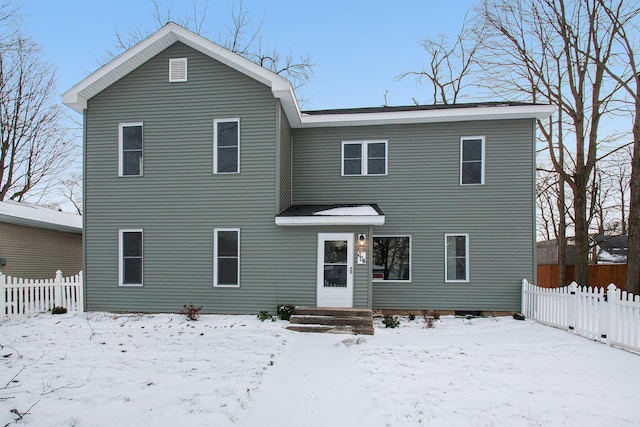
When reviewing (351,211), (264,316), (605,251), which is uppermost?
(351,211)

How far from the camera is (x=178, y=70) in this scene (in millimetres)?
10547

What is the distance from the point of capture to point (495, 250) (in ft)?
35.8

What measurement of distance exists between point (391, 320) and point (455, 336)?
152 cm

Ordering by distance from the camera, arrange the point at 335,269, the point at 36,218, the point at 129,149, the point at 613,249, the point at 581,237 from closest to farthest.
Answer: the point at 335,269
the point at 129,149
the point at 36,218
the point at 581,237
the point at 613,249

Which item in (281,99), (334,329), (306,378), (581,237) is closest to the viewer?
(306,378)

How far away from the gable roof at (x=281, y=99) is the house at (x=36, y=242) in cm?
501

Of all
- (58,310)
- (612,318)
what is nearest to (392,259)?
(612,318)

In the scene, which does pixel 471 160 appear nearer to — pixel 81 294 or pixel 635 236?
pixel 635 236

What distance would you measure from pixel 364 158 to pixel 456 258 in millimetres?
3816

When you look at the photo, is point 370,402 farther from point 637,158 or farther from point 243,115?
point 637,158

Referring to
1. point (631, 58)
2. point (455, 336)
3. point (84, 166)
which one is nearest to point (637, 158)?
point (631, 58)

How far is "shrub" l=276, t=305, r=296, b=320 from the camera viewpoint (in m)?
9.55

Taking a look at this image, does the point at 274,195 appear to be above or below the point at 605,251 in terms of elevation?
above

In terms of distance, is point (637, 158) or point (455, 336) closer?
point (455, 336)
